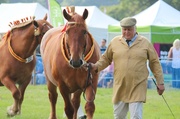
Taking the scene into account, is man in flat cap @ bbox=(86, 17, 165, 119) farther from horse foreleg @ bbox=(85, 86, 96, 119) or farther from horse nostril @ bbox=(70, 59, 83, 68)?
horse foreleg @ bbox=(85, 86, 96, 119)

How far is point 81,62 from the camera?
9.56 metres

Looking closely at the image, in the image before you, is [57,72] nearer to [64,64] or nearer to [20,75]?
[64,64]

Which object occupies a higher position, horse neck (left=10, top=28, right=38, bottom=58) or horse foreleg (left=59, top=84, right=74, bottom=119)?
horse neck (left=10, top=28, right=38, bottom=58)

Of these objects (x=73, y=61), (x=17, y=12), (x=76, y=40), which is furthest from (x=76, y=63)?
(x=17, y=12)

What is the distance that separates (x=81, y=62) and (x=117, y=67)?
0.60 meters

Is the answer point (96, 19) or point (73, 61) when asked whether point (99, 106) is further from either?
point (96, 19)

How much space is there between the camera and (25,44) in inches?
533


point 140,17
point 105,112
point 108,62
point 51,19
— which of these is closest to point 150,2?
point 140,17

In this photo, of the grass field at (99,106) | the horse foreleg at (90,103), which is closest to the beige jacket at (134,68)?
the horse foreleg at (90,103)

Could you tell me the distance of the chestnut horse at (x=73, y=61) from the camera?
973cm

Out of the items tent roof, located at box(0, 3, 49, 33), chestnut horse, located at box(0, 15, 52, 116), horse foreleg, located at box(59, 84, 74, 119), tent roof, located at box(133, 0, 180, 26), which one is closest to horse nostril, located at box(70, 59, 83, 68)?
horse foreleg, located at box(59, 84, 74, 119)

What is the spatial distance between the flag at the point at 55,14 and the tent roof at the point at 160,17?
8719 mm

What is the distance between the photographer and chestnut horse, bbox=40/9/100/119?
383 inches

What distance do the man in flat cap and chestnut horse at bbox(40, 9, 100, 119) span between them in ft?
2.26
